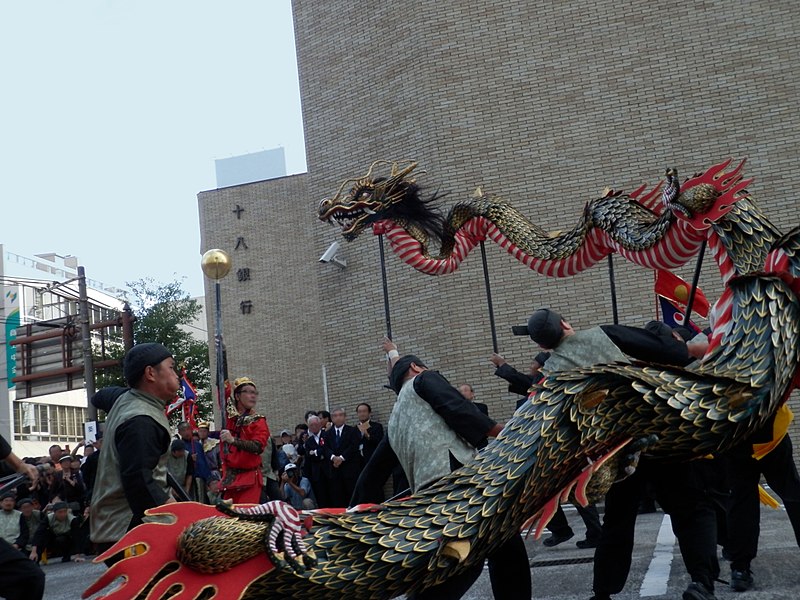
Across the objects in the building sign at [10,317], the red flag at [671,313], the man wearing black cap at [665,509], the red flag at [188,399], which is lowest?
the man wearing black cap at [665,509]

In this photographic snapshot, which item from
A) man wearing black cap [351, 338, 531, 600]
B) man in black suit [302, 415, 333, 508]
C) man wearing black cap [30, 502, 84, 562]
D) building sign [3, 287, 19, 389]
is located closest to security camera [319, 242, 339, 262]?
man in black suit [302, 415, 333, 508]

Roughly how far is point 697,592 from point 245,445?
17.9 feet

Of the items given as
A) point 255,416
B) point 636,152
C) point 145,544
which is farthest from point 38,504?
point 145,544

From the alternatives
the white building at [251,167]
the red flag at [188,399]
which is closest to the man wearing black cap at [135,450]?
the red flag at [188,399]

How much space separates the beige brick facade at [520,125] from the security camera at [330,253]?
1.01 ft

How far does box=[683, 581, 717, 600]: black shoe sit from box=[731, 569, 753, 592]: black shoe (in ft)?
2.47

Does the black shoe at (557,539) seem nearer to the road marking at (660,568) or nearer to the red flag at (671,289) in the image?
the road marking at (660,568)

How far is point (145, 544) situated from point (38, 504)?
580 inches

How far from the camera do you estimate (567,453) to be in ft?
13.9

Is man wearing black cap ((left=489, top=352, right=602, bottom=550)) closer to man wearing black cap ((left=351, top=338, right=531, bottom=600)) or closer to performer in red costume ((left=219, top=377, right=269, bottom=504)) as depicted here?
performer in red costume ((left=219, top=377, right=269, bottom=504))

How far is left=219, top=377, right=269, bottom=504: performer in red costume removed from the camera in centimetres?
980

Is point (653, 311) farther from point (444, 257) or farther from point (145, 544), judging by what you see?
point (145, 544)

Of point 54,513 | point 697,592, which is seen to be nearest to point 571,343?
point 697,592

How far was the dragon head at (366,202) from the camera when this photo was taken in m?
9.63
